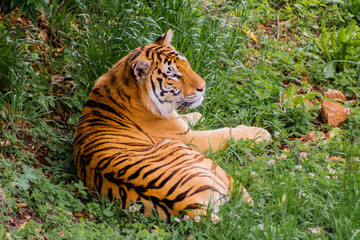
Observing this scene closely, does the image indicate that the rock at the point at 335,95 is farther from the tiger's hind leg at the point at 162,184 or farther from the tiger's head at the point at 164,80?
the tiger's hind leg at the point at 162,184

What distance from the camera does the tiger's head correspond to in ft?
13.7

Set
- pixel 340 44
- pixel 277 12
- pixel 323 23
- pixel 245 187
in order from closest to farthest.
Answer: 1. pixel 245 187
2. pixel 340 44
3. pixel 323 23
4. pixel 277 12

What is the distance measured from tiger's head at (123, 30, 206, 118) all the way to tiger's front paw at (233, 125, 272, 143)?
0.78m

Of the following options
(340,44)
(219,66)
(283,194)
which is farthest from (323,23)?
(283,194)

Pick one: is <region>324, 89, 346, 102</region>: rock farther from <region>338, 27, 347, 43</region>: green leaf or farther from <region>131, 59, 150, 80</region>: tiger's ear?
<region>131, 59, 150, 80</region>: tiger's ear

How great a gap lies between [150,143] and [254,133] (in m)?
1.35

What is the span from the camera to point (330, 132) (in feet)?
17.9

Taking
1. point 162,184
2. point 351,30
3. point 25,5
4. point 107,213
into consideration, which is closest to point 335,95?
point 351,30

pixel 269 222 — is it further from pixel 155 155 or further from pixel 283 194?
pixel 155 155

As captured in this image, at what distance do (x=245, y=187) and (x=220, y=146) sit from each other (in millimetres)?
657

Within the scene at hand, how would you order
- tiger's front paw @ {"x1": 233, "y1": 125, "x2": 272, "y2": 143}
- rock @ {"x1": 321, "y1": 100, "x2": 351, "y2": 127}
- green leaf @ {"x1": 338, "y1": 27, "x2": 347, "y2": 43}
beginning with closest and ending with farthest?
tiger's front paw @ {"x1": 233, "y1": 125, "x2": 272, "y2": 143}
rock @ {"x1": 321, "y1": 100, "x2": 351, "y2": 127}
green leaf @ {"x1": 338, "y1": 27, "x2": 347, "y2": 43}

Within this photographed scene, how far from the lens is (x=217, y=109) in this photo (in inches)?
217

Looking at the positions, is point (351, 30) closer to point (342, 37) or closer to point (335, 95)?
point (342, 37)

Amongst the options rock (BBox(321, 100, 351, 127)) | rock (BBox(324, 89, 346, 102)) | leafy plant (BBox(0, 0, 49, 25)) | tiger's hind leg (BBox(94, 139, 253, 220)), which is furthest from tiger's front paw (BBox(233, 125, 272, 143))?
leafy plant (BBox(0, 0, 49, 25))
